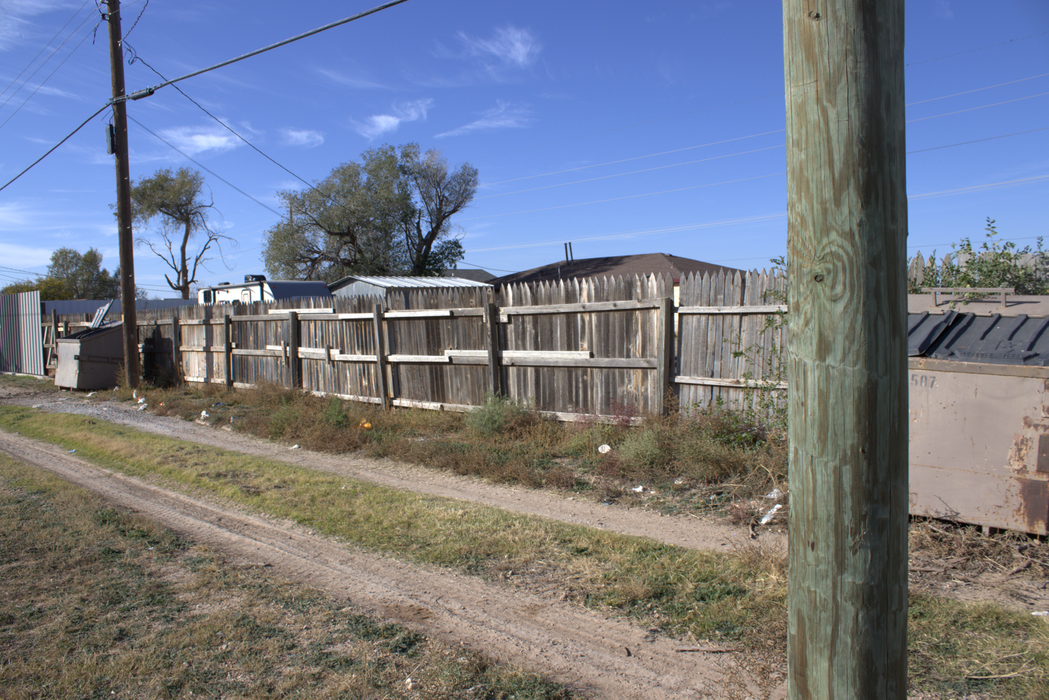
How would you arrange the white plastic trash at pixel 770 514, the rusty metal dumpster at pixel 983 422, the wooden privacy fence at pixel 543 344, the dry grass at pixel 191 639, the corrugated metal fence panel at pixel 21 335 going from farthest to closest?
the corrugated metal fence panel at pixel 21 335 < the wooden privacy fence at pixel 543 344 < the white plastic trash at pixel 770 514 < the rusty metal dumpster at pixel 983 422 < the dry grass at pixel 191 639

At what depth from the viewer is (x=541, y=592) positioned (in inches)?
176

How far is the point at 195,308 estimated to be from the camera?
18.2m

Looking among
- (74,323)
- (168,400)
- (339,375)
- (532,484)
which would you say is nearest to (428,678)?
(532,484)

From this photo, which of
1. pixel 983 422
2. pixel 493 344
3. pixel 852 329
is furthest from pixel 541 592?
pixel 493 344

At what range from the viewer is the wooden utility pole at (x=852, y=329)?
1.68 meters

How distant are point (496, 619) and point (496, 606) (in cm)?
19

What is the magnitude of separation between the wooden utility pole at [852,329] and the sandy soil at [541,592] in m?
1.63

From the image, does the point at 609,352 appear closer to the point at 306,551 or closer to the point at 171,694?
the point at 306,551

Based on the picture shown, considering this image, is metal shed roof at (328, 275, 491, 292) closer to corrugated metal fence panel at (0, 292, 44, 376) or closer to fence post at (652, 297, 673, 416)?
corrugated metal fence panel at (0, 292, 44, 376)

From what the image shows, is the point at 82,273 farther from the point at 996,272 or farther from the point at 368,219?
the point at 996,272

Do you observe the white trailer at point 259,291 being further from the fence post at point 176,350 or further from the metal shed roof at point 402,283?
the fence post at point 176,350

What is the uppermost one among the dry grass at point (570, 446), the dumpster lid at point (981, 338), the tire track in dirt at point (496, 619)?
the dumpster lid at point (981, 338)

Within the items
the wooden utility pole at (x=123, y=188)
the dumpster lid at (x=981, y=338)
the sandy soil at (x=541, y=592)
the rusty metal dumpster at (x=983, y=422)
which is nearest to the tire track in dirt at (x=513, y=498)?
the sandy soil at (x=541, y=592)

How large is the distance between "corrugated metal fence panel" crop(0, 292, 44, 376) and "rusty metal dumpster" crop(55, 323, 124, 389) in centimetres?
630
